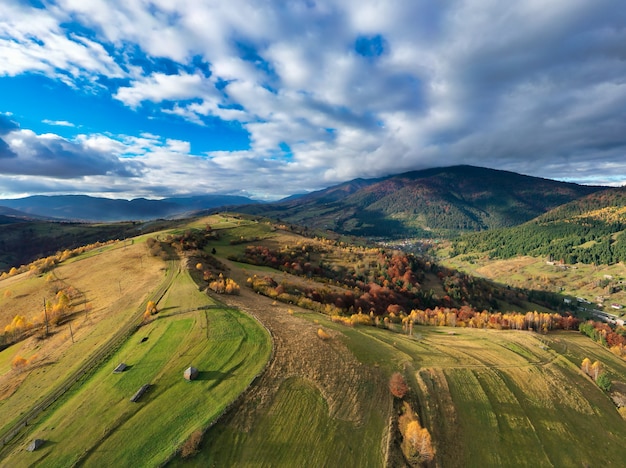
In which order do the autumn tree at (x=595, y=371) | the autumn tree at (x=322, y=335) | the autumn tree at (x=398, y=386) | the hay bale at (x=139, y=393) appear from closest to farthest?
1. the hay bale at (x=139, y=393)
2. the autumn tree at (x=398, y=386)
3. the autumn tree at (x=322, y=335)
4. the autumn tree at (x=595, y=371)

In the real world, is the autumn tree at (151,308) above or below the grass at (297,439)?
above

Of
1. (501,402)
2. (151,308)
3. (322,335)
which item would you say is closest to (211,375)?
(322,335)

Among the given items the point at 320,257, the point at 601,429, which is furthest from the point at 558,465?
the point at 320,257

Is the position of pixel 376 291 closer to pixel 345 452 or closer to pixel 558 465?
pixel 558 465

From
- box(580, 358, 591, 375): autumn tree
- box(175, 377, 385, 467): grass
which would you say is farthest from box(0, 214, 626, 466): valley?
box(580, 358, 591, 375): autumn tree

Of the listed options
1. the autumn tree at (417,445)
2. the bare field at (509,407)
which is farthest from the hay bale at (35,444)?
the bare field at (509,407)

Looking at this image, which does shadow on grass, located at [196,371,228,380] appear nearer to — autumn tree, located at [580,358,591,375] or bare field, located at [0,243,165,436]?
bare field, located at [0,243,165,436]

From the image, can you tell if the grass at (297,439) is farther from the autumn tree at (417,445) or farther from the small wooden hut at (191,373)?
the small wooden hut at (191,373)
